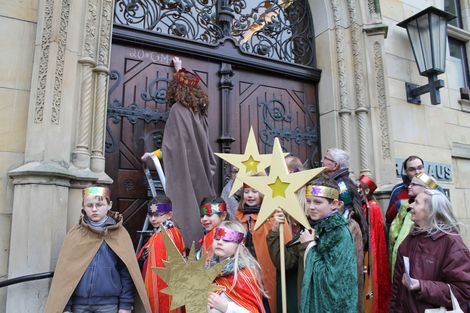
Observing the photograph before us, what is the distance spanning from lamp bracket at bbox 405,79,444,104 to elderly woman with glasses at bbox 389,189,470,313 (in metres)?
3.18

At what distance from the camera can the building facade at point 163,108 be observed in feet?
10.6

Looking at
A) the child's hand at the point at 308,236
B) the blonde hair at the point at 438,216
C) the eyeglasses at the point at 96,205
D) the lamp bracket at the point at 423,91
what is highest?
the lamp bracket at the point at 423,91

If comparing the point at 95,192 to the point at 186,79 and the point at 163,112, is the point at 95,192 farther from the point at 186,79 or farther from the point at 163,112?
the point at 163,112

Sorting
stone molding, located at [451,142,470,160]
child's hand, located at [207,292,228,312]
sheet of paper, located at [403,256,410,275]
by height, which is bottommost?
child's hand, located at [207,292,228,312]

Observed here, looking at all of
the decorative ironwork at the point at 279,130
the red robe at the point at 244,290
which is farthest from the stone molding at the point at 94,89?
the decorative ironwork at the point at 279,130

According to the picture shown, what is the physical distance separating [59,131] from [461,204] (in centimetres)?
554

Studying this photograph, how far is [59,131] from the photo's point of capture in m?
3.46

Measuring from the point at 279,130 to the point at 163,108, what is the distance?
1598mm

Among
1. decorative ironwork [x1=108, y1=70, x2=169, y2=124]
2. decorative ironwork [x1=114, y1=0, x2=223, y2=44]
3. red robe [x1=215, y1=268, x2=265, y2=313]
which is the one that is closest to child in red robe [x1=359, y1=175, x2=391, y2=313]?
red robe [x1=215, y1=268, x2=265, y2=313]

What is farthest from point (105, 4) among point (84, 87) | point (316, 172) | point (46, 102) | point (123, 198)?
point (316, 172)

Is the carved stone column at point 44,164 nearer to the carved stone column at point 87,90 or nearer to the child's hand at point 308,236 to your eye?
the carved stone column at point 87,90

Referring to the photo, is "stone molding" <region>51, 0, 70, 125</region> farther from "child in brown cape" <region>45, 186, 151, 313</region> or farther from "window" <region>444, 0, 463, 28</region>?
"window" <region>444, 0, 463, 28</region>

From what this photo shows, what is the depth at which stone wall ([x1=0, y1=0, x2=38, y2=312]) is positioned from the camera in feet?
10.7

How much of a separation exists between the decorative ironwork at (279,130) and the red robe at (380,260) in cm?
176
